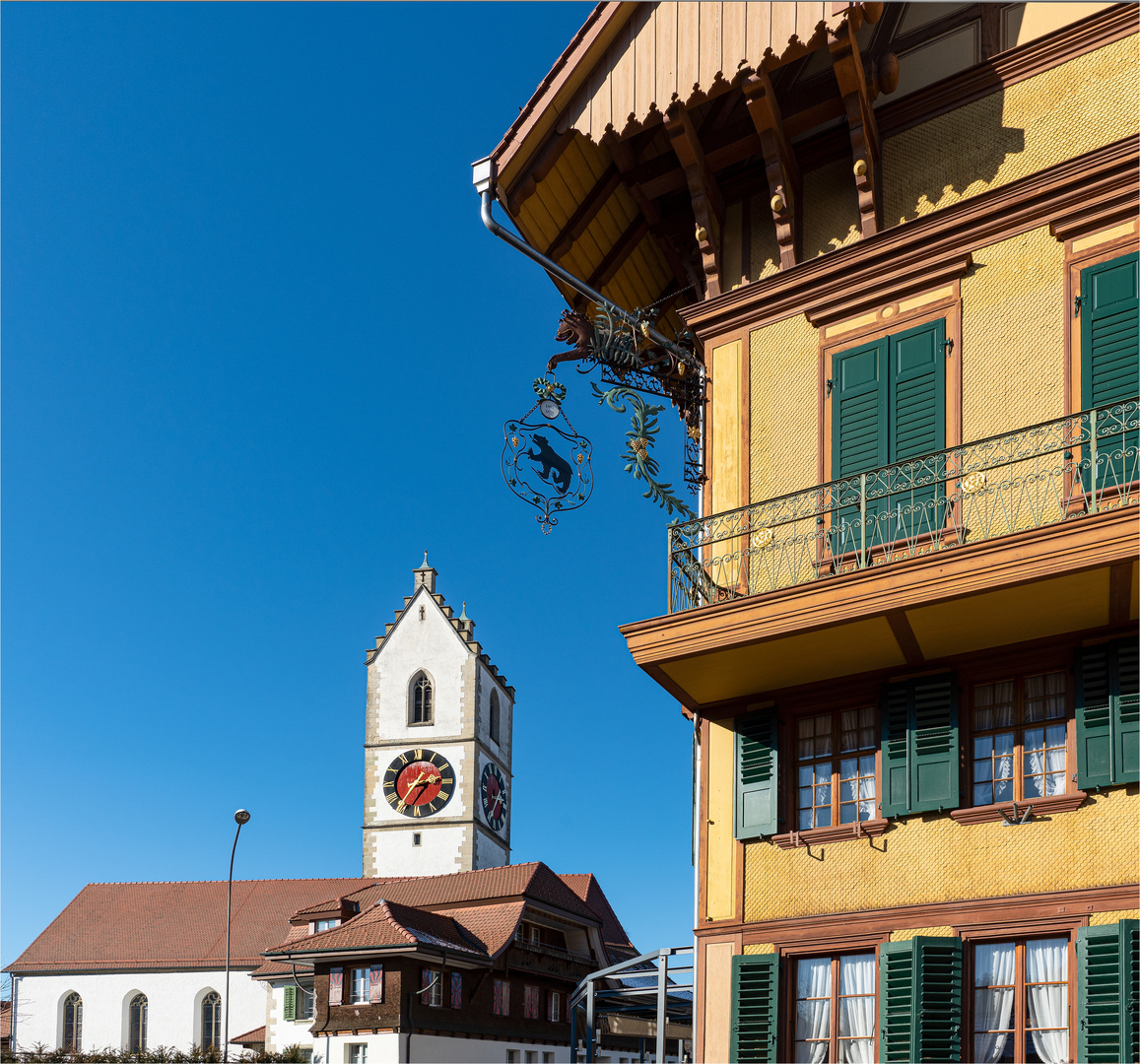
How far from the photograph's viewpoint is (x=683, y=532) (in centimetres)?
1299

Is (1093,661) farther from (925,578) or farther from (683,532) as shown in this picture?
(683,532)

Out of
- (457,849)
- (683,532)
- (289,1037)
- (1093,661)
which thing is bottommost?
(289,1037)

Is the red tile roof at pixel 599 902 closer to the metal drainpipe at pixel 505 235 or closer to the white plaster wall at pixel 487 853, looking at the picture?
the white plaster wall at pixel 487 853

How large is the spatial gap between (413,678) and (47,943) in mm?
22486

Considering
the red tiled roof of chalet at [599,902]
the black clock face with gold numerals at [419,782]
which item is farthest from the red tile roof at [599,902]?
the black clock face with gold numerals at [419,782]

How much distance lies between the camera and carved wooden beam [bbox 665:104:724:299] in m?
13.7

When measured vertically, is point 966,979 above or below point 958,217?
below

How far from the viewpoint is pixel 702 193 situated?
14195mm

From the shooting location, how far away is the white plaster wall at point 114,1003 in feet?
222

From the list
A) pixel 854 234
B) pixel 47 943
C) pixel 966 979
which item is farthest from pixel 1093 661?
pixel 47 943

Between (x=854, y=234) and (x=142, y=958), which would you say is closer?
(x=854, y=234)

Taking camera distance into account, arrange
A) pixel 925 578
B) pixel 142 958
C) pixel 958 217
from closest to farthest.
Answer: pixel 925 578 < pixel 958 217 < pixel 142 958

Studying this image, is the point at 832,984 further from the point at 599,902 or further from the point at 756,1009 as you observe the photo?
the point at 599,902

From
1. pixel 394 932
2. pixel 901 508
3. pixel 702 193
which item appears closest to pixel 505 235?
pixel 702 193
